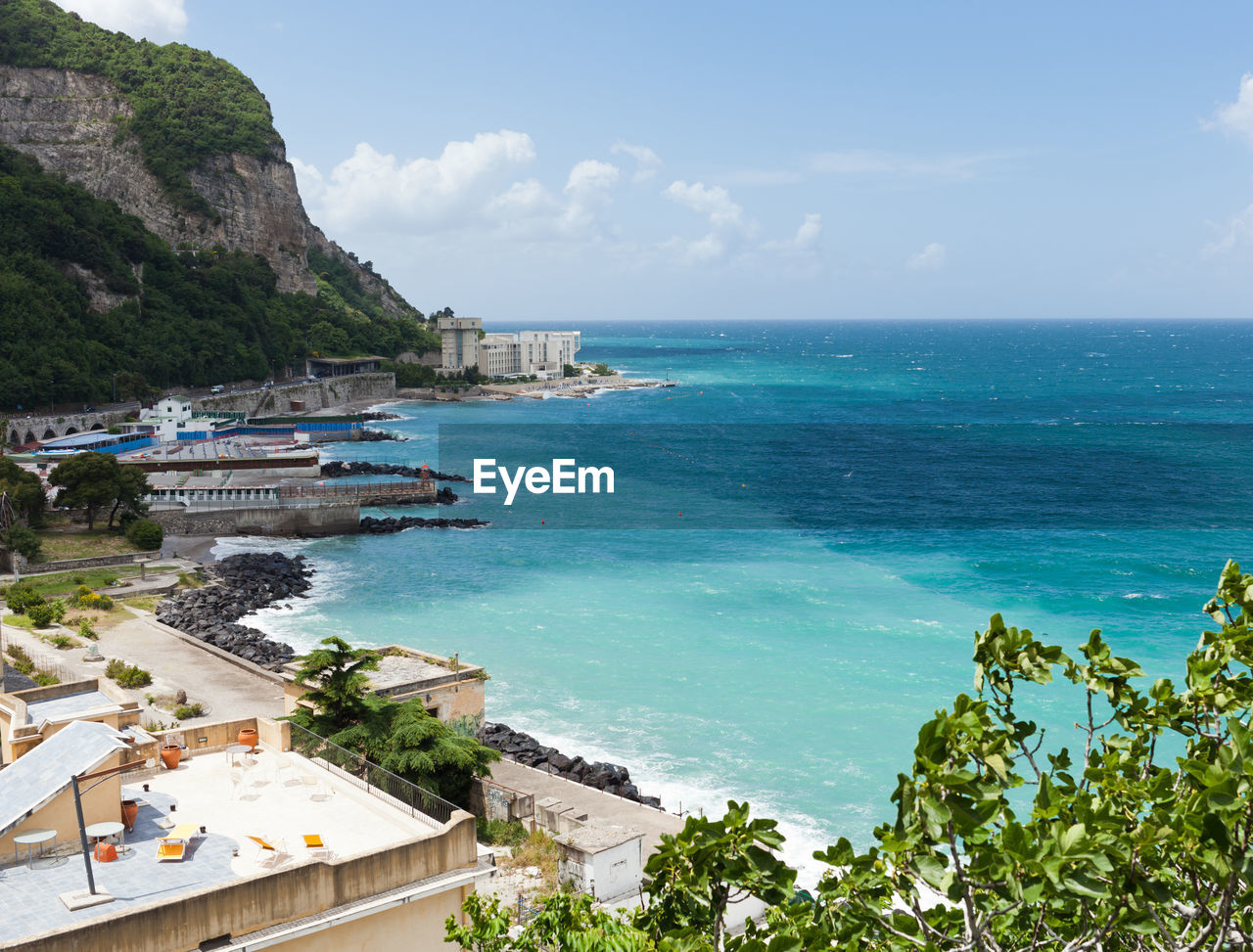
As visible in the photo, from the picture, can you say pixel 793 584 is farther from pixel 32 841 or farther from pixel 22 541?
pixel 32 841

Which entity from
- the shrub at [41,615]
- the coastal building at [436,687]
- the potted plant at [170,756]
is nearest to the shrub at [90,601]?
the shrub at [41,615]

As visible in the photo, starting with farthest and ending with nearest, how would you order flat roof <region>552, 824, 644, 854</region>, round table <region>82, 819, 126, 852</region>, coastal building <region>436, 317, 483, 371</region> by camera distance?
1. coastal building <region>436, 317, 483, 371</region>
2. flat roof <region>552, 824, 644, 854</region>
3. round table <region>82, 819, 126, 852</region>

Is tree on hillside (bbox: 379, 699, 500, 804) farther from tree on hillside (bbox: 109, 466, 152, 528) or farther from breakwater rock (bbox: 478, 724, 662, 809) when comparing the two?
tree on hillside (bbox: 109, 466, 152, 528)

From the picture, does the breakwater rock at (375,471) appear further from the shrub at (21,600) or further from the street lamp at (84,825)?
the street lamp at (84,825)

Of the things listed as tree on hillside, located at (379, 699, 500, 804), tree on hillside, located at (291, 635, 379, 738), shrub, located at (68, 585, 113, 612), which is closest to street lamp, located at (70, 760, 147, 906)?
tree on hillside, located at (379, 699, 500, 804)

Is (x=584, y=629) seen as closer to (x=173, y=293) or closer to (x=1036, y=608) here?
(x=1036, y=608)

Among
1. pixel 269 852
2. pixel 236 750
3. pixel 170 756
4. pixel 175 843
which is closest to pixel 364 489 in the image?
pixel 236 750
